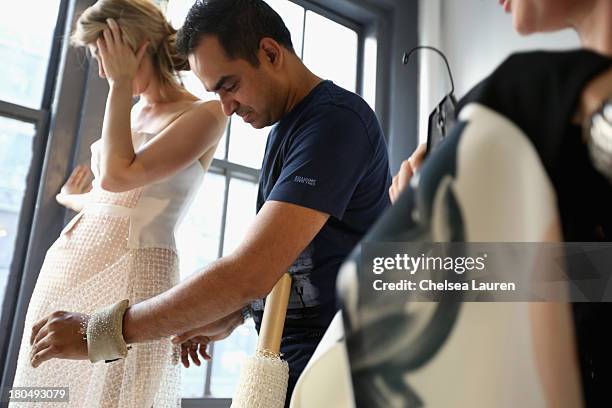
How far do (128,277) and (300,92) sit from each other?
18.7 inches

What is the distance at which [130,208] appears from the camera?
110 cm

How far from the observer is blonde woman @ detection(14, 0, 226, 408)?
1.01 m

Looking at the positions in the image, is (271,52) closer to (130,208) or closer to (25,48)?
(130,208)

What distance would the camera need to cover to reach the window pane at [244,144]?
178 cm

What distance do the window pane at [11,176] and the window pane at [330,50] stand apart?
0.97 metres

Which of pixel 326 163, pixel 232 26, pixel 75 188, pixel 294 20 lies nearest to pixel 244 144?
pixel 294 20

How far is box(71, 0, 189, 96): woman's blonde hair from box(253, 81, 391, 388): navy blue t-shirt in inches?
16.9

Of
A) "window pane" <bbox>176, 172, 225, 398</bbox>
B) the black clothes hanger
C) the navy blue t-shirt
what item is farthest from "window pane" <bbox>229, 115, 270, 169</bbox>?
the black clothes hanger

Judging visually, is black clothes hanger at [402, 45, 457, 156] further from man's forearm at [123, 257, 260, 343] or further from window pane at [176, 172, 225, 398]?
window pane at [176, 172, 225, 398]

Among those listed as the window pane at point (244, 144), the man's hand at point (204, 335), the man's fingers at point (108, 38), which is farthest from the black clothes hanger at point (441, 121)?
the window pane at point (244, 144)

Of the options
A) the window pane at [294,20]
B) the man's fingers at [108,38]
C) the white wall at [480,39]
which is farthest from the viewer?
the window pane at [294,20]

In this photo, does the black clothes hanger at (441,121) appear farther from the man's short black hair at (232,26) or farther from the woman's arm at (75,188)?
the woman's arm at (75,188)

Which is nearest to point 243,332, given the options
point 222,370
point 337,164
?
point 222,370

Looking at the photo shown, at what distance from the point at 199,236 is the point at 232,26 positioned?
821 millimetres
